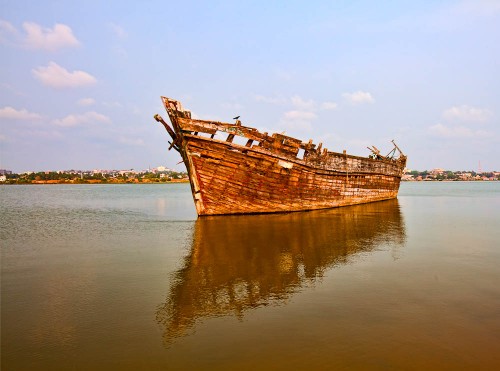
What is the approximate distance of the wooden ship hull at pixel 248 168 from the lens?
60.1ft

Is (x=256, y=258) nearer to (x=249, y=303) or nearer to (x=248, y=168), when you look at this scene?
(x=249, y=303)

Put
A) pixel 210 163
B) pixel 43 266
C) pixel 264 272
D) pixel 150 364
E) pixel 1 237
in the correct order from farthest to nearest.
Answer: pixel 210 163
pixel 1 237
pixel 43 266
pixel 264 272
pixel 150 364

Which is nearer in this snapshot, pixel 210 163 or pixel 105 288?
pixel 105 288

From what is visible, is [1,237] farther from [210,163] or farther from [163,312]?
[163,312]

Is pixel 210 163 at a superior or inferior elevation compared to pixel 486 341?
superior

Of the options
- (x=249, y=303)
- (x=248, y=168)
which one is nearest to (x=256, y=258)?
(x=249, y=303)

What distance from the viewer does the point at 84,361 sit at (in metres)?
4.95

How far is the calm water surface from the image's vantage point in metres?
5.09

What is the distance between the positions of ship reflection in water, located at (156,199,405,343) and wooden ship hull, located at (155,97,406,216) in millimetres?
1085

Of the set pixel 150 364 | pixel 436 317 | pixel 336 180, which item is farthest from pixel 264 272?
pixel 336 180

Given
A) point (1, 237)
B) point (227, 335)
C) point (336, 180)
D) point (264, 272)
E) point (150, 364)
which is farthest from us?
point (336, 180)

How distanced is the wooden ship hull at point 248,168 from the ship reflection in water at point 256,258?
3.56 feet

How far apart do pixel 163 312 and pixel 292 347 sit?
8.18ft

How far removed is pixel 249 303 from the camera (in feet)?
23.2
